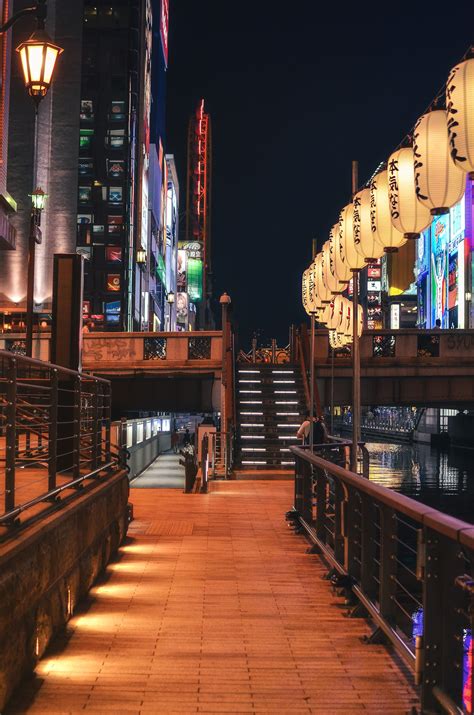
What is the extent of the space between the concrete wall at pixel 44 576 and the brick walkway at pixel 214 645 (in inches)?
7.3

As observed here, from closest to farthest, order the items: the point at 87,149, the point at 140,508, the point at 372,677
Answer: the point at 372,677, the point at 140,508, the point at 87,149

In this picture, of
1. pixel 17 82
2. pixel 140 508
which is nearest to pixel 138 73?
pixel 17 82

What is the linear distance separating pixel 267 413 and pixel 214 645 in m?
20.9

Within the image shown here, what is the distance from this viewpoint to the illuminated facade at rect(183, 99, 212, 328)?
115312 millimetres

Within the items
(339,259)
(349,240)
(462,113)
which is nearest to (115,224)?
(339,259)

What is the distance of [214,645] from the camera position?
6.72 m

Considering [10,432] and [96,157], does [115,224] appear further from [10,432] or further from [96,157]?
[10,432]

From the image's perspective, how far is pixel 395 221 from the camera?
1164 centimetres

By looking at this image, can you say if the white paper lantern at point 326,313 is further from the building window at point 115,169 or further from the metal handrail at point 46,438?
the building window at point 115,169

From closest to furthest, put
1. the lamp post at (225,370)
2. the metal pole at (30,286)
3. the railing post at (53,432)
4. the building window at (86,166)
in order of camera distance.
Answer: the railing post at (53,432)
the lamp post at (225,370)
the metal pole at (30,286)
the building window at (86,166)

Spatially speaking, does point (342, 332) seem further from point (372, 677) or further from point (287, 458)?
point (372, 677)

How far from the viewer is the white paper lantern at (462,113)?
7863 millimetres

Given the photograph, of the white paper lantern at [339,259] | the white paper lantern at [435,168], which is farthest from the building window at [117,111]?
the white paper lantern at [435,168]

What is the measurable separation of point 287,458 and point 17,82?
44.8 meters
